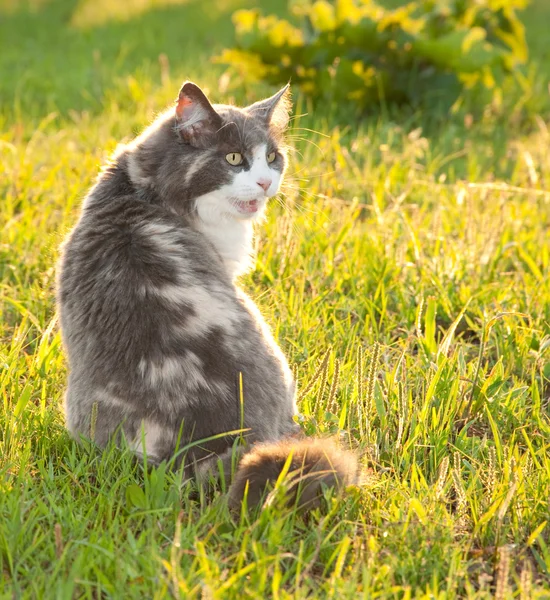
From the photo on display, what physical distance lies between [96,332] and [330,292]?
1.47 m

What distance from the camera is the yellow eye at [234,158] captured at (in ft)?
9.84

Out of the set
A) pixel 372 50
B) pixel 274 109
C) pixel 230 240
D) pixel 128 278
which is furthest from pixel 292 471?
pixel 372 50

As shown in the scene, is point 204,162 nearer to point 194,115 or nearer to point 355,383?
point 194,115

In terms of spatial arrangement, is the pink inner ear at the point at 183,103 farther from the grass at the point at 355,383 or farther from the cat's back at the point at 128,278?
the grass at the point at 355,383

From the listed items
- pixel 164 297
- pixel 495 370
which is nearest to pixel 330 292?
pixel 495 370

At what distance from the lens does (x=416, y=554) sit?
2.32 m

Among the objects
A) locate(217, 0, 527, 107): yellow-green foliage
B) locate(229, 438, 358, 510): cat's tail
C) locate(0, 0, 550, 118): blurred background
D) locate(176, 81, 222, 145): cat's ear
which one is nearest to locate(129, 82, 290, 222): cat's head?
locate(176, 81, 222, 145): cat's ear

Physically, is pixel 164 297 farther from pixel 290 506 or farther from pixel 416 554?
pixel 416 554

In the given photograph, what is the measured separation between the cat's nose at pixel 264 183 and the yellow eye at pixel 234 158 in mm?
102

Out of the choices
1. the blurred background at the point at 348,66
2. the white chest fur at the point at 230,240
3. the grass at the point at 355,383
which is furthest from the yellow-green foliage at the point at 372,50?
the white chest fur at the point at 230,240

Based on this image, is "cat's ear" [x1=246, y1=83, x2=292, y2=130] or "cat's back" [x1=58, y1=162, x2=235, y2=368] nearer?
"cat's back" [x1=58, y1=162, x2=235, y2=368]

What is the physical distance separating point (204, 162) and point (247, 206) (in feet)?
0.75

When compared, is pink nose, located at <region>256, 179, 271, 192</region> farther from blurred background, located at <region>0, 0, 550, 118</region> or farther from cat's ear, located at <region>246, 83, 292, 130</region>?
blurred background, located at <region>0, 0, 550, 118</region>

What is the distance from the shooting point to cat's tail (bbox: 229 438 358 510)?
7.71 ft
